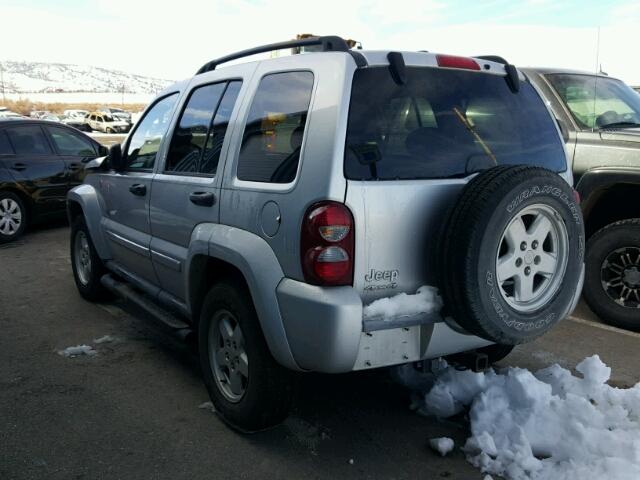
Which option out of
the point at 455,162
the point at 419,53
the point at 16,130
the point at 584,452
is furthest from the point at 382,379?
the point at 16,130

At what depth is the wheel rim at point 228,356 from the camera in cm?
309

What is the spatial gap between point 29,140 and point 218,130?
6.54 metres

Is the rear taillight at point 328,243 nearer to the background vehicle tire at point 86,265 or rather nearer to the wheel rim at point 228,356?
the wheel rim at point 228,356

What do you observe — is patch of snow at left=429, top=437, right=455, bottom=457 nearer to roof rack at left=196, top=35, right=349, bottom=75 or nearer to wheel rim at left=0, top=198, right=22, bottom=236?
roof rack at left=196, top=35, right=349, bottom=75

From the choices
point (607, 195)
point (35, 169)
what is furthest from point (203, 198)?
point (35, 169)

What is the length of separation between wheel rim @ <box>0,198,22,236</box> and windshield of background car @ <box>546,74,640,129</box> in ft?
23.3

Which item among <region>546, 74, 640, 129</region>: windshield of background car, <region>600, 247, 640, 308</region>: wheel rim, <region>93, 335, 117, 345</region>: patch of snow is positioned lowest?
<region>93, 335, 117, 345</region>: patch of snow

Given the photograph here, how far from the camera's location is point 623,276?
4.79 meters

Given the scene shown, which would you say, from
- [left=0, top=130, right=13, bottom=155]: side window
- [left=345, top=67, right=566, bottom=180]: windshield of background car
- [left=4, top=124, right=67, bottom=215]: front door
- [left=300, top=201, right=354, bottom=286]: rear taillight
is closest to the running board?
[left=300, top=201, right=354, bottom=286]: rear taillight

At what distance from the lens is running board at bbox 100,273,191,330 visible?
3767 millimetres

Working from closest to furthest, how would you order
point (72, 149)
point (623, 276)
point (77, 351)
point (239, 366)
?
point (239, 366) → point (77, 351) → point (623, 276) → point (72, 149)

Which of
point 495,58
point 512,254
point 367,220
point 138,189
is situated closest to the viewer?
point 367,220

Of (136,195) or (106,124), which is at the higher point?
(106,124)

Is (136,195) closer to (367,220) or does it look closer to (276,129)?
(276,129)
